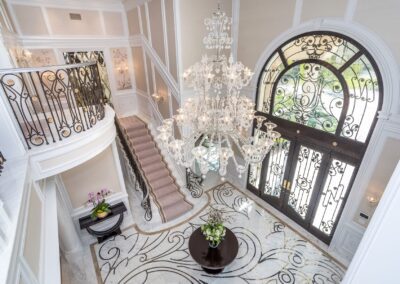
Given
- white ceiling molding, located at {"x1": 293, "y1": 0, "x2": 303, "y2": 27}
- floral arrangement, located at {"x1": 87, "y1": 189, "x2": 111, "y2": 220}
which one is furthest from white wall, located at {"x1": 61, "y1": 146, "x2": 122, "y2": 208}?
white ceiling molding, located at {"x1": 293, "y1": 0, "x2": 303, "y2": 27}

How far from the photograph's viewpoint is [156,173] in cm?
680

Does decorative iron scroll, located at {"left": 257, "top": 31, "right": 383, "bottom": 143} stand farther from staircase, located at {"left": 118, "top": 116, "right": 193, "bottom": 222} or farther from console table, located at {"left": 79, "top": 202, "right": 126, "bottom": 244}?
console table, located at {"left": 79, "top": 202, "right": 126, "bottom": 244}

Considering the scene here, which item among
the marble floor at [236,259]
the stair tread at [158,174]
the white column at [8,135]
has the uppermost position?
the white column at [8,135]

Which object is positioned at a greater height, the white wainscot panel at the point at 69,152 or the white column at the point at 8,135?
the white column at the point at 8,135

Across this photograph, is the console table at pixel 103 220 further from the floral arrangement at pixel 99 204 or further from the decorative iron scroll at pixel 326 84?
the decorative iron scroll at pixel 326 84

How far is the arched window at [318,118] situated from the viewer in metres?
3.90

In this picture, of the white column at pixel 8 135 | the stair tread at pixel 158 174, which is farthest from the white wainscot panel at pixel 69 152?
the stair tread at pixel 158 174

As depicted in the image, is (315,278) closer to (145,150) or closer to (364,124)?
(364,124)

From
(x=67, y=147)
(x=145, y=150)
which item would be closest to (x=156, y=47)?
(x=145, y=150)

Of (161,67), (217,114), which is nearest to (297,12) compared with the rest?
(217,114)

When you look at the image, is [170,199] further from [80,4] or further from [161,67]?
[80,4]

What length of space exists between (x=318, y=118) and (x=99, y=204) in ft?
19.3

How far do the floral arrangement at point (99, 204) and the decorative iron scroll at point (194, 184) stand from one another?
2451mm

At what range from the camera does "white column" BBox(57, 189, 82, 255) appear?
470cm
